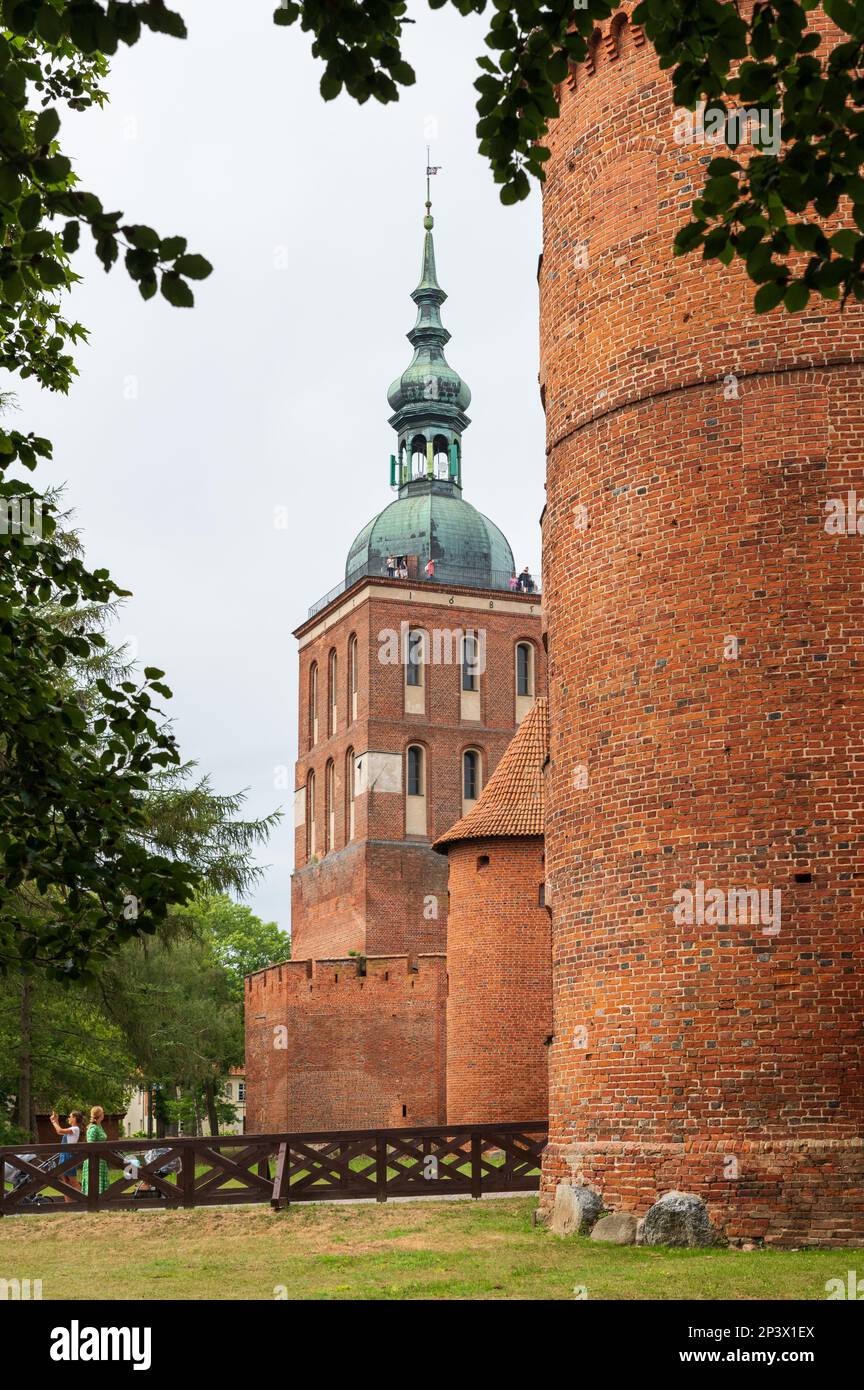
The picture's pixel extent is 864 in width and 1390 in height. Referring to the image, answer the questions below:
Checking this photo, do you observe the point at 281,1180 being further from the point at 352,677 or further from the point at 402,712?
the point at 352,677

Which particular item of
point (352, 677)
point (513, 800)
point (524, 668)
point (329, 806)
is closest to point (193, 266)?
point (513, 800)

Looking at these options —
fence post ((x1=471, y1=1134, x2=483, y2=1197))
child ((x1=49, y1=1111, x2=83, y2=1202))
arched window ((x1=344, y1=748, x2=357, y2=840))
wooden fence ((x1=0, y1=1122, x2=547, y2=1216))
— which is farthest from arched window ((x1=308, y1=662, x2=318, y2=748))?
fence post ((x1=471, y1=1134, x2=483, y2=1197))

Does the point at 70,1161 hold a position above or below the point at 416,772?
below

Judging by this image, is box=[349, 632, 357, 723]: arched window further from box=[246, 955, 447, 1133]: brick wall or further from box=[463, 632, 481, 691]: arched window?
box=[246, 955, 447, 1133]: brick wall

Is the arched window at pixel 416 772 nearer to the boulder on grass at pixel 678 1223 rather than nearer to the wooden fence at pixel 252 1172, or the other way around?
the wooden fence at pixel 252 1172

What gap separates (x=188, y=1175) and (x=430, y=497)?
4238 cm

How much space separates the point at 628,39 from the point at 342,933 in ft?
128

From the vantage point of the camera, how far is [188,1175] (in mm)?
18156

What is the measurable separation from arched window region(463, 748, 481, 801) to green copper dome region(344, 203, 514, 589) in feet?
19.1

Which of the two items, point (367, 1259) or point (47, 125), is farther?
point (367, 1259)

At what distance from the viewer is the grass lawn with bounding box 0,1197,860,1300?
1117cm

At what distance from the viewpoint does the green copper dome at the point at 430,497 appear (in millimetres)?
56500

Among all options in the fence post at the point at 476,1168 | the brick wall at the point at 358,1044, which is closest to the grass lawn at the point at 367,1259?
the fence post at the point at 476,1168
